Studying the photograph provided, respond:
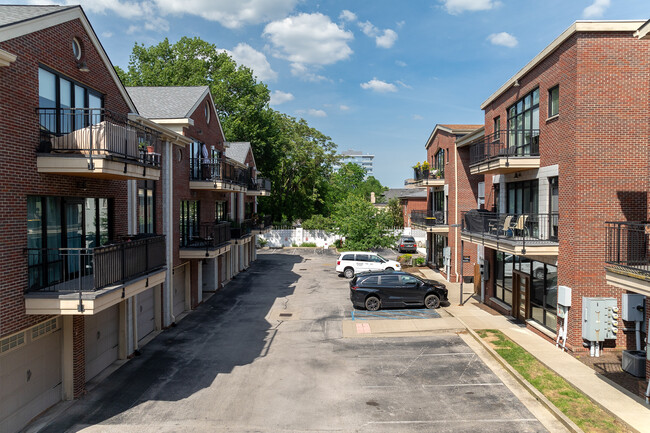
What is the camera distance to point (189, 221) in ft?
71.2

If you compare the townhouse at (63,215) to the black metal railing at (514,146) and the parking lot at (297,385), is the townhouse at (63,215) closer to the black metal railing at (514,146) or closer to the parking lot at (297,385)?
the parking lot at (297,385)

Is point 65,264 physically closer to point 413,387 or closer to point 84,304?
point 84,304

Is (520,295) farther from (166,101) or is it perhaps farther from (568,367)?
(166,101)

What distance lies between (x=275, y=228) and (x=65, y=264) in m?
43.5

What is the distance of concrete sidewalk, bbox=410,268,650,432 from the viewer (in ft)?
A: 32.3

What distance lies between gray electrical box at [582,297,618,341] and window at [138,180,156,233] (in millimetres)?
15395

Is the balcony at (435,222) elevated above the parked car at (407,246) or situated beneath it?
elevated above

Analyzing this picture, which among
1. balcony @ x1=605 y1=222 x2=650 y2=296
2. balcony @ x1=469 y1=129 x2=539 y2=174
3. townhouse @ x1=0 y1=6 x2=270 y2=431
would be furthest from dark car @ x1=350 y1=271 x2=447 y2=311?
townhouse @ x1=0 y1=6 x2=270 y2=431

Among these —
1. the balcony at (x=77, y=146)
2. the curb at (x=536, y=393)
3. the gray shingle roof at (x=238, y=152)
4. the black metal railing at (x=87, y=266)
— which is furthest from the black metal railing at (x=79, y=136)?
the gray shingle roof at (x=238, y=152)

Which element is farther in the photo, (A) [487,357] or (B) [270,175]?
(B) [270,175]

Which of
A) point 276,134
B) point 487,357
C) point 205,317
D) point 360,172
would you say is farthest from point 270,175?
point 360,172

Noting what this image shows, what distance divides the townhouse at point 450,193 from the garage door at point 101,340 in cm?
1856

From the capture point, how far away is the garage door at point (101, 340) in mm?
12633

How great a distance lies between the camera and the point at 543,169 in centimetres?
1619
